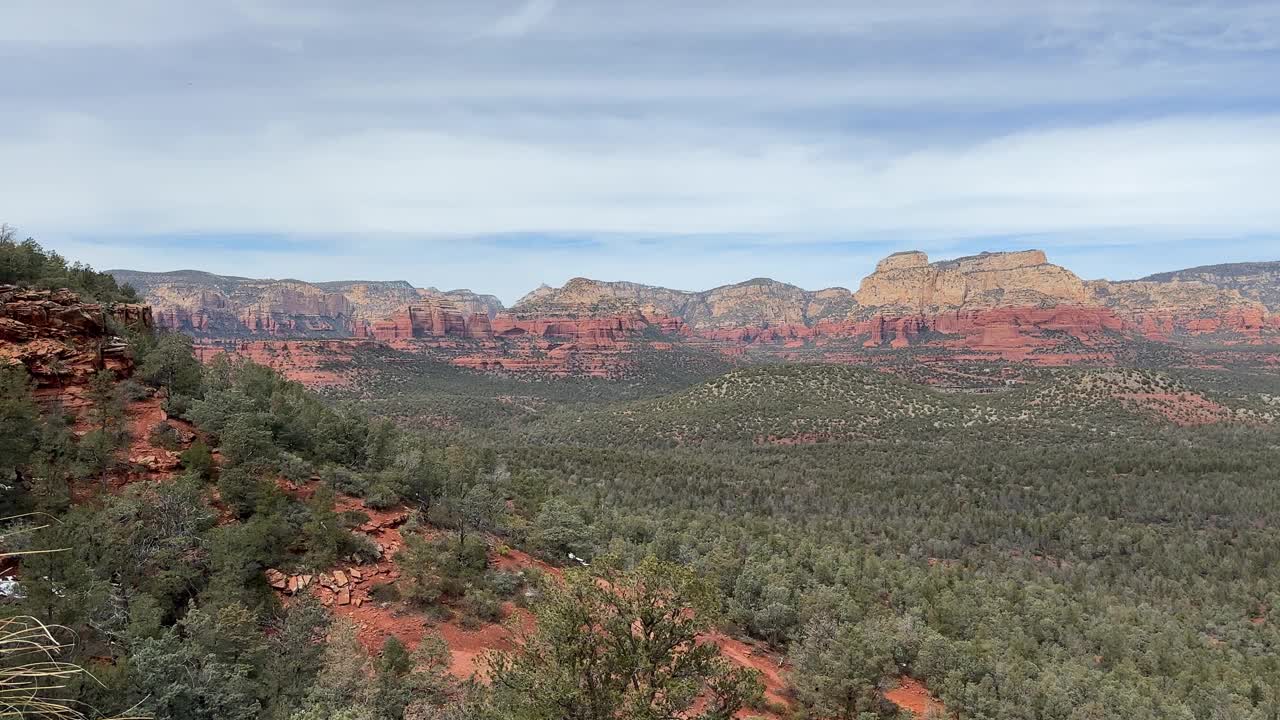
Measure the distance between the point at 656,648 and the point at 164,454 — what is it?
2541 cm

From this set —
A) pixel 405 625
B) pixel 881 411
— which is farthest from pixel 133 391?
pixel 881 411

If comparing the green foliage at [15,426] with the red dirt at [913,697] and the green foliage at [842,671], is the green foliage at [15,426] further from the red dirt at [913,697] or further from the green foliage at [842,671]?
the red dirt at [913,697]

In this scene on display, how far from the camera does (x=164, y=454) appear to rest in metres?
27.7

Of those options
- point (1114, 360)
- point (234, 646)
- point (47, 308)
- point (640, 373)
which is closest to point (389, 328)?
point (640, 373)

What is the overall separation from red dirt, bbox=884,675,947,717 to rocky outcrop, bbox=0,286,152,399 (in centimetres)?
3853

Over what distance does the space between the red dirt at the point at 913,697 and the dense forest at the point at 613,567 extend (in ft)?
2.05

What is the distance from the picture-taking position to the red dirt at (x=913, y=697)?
87.9 feet

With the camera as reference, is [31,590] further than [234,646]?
No

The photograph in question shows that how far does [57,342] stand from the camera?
93.7 feet

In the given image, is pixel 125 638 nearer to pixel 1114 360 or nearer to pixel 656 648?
pixel 656 648

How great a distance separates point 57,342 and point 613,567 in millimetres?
29187

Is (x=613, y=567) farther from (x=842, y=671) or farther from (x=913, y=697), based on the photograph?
(x=913, y=697)

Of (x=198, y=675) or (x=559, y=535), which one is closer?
(x=198, y=675)

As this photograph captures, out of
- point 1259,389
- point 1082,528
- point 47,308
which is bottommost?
point 1082,528
